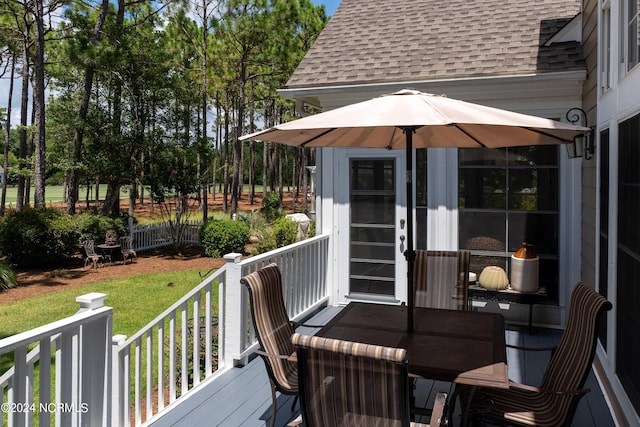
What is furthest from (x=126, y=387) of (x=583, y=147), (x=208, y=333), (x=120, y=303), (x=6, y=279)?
(x=6, y=279)

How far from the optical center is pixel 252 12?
19.2 meters

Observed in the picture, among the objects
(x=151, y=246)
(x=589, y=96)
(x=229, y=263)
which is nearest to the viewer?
(x=229, y=263)

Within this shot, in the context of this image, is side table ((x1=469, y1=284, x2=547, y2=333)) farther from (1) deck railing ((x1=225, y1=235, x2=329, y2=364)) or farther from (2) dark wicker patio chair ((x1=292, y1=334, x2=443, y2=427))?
(2) dark wicker patio chair ((x1=292, y1=334, x2=443, y2=427))

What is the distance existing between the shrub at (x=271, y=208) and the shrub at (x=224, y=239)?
14.3ft

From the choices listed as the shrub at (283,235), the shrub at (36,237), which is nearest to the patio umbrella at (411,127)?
the shrub at (283,235)

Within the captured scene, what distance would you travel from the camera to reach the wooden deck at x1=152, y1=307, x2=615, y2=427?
347 centimetres

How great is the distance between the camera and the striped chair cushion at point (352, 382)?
200cm

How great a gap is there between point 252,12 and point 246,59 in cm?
195

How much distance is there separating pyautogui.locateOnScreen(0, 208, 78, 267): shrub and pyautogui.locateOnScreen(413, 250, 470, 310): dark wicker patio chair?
37.2 feet

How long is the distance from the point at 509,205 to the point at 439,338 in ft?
10.0

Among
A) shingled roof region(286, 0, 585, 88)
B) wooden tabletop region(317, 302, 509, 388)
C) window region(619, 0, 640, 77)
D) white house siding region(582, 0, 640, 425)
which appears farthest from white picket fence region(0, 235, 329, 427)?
window region(619, 0, 640, 77)

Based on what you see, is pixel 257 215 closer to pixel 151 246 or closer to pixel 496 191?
pixel 151 246

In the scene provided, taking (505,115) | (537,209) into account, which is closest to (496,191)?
(537,209)

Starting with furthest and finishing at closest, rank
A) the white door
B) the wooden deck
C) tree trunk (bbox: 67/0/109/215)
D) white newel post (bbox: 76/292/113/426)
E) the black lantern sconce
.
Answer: tree trunk (bbox: 67/0/109/215) < the white door < the black lantern sconce < the wooden deck < white newel post (bbox: 76/292/113/426)
